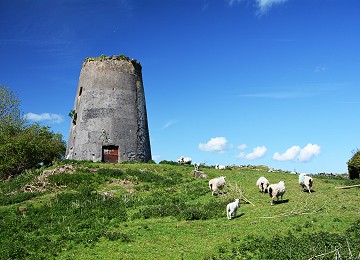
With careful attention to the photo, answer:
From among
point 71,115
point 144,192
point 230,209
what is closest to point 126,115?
point 71,115

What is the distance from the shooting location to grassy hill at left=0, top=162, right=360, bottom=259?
15117 millimetres

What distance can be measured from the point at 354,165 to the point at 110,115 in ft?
87.6

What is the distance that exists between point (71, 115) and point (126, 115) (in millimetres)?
8010

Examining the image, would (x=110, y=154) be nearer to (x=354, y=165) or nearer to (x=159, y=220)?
(x=159, y=220)

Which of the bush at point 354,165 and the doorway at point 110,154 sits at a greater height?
the doorway at point 110,154

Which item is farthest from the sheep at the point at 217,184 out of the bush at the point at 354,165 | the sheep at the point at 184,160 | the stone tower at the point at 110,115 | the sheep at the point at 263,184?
the sheep at the point at 184,160

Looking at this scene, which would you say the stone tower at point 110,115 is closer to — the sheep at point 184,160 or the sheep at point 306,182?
the sheep at point 184,160

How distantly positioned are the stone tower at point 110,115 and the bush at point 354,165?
2295 cm

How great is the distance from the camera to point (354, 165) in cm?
3681

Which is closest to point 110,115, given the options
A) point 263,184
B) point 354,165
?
point 263,184

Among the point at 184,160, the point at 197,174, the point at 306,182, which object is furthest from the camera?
the point at 184,160

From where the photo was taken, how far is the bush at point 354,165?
1438 inches

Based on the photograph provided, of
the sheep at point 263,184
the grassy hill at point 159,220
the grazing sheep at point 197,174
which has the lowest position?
the grassy hill at point 159,220

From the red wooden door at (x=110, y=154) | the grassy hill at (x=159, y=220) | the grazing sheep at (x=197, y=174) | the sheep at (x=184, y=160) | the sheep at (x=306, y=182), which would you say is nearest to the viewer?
the grassy hill at (x=159, y=220)
